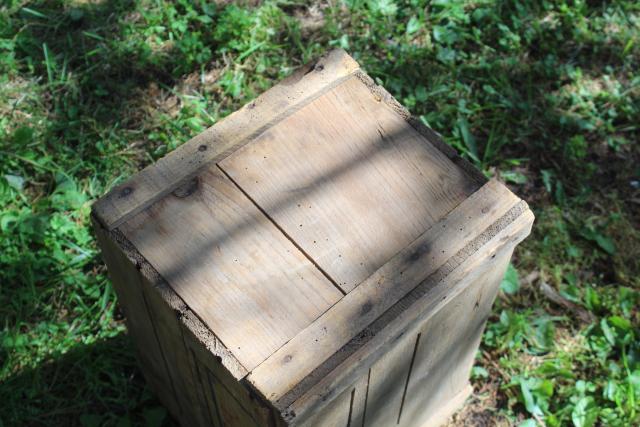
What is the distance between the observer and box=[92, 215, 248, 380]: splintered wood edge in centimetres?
161

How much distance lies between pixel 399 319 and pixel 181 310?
18.0 inches

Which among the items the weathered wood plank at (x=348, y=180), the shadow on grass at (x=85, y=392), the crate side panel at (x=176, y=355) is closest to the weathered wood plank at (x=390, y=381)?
the weathered wood plank at (x=348, y=180)

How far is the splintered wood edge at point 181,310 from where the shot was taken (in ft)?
5.28

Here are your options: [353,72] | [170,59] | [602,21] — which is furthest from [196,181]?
[602,21]

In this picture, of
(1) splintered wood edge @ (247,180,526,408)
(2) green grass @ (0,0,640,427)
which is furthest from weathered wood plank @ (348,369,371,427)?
(2) green grass @ (0,0,640,427)

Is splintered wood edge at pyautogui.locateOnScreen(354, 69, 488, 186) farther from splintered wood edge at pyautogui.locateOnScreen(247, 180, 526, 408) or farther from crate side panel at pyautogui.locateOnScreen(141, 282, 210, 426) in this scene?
crate side panel at pyautogui.locateOnScreen(141, 282, 210, 426)

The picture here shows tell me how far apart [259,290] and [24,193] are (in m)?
1.60

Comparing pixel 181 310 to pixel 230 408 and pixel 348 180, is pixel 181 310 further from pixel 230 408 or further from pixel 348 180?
pixel 348 180

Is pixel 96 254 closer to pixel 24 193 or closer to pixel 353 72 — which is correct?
pixel 24 193

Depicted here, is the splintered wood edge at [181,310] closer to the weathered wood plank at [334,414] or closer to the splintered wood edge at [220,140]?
the splintered wood edge at [220,140]

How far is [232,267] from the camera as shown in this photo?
1.74m

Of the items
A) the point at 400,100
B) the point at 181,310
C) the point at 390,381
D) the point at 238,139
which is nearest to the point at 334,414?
the point at 390,381

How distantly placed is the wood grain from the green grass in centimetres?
97

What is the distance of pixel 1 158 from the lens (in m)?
2.98
